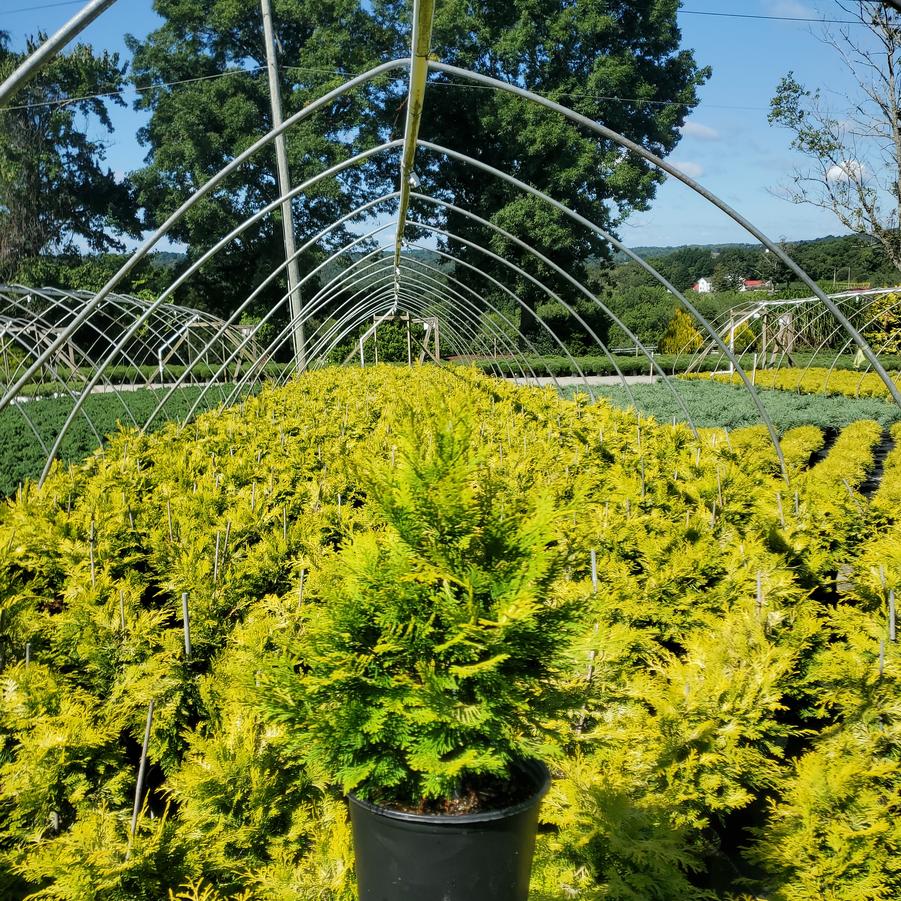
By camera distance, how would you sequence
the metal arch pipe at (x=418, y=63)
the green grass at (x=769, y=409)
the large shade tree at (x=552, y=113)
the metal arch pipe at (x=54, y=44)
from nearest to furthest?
1. the metal arch pipe at (x=54, y=44)
2. the metal arch pipe at (x=418, y=63)
3. the green grass at (x=769, y=409)
4. the large shade tree at (x=552, y=113)

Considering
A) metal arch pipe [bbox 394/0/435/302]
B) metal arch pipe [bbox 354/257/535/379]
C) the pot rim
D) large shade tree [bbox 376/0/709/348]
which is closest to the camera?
the pot rim

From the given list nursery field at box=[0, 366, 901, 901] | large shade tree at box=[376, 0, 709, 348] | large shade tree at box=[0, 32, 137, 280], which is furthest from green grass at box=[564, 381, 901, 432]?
large shade tree at box=[0, 32, 137, 280]

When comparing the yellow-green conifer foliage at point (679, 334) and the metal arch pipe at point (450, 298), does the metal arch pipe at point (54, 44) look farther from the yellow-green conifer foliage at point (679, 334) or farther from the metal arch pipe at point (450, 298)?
the yellow-green conifer foliage at point (679, 334)

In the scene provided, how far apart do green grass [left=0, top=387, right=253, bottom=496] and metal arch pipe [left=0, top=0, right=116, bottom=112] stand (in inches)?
171

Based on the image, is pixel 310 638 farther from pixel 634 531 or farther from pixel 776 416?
pixel 776 416

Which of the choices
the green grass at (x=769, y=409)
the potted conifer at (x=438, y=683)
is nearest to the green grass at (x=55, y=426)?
the potted conifer at (x=438, y=683)

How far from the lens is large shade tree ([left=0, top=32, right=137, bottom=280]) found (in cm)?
3152

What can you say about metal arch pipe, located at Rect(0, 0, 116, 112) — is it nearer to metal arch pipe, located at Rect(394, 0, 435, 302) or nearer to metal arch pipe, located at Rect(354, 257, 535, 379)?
metal arch pipe, located at Rect(394, 0, 435, 302)

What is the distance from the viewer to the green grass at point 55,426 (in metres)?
8.99

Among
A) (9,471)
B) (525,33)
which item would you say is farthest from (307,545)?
(525,33)

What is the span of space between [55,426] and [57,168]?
25039mm

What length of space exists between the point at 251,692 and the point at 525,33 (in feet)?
97.0

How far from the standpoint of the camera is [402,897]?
1.43 metres

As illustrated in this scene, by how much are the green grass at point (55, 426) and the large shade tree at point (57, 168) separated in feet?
65.8
